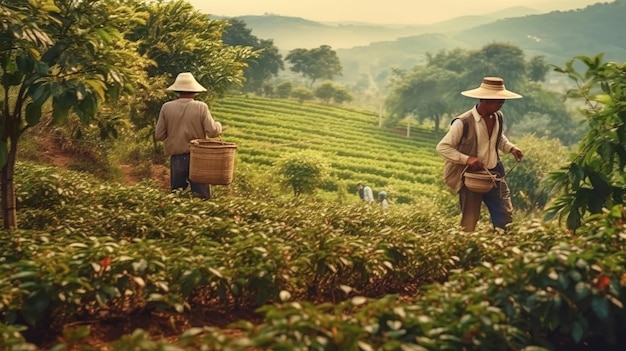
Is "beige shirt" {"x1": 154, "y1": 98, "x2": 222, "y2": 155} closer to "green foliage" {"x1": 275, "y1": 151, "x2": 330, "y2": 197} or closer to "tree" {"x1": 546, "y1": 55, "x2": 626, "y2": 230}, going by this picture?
"tree" {"x1": 546, "y1": 55, "x2": 626, "y2": 230}

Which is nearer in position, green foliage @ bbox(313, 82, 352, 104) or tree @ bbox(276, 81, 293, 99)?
tree @ bbox(276, 81, 293, 99)

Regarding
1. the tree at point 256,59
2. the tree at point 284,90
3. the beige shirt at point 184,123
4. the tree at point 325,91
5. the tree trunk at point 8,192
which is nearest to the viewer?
→ the tree trunk at point 8,192

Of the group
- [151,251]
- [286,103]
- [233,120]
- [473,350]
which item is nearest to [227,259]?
[151,251]

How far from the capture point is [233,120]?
3034 centimetres

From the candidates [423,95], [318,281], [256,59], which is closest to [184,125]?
[318,281]

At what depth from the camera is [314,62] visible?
5697cm

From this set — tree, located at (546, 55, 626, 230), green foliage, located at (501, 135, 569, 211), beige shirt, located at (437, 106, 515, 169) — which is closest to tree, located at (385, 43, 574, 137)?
green foliage, located at (501, 135, 569, 211)

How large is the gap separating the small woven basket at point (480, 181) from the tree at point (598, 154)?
632 mm

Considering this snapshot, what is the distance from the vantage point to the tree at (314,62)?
5691 cm

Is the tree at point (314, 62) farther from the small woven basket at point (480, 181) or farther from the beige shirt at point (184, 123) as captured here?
the small woven basket at point (480, 181)

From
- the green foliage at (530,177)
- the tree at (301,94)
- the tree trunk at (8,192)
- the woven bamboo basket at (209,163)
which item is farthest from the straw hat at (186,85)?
the tree at (301,94)

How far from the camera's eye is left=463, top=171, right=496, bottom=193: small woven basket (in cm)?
549

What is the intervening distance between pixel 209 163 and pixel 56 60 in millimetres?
2110

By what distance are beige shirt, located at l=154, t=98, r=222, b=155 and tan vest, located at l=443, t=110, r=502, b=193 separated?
7.50 ft
